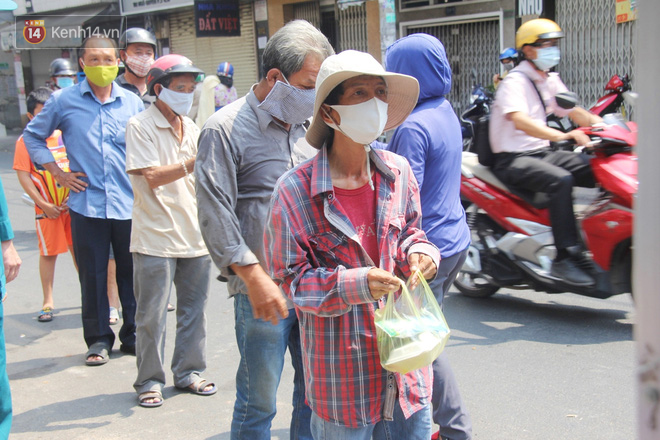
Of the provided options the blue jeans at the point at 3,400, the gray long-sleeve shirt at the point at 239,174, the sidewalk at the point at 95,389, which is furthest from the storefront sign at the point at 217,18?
the gray long-sleeve shirt at the point at 239,174

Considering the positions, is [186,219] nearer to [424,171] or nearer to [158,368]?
[158,368]

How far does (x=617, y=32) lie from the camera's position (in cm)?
1106

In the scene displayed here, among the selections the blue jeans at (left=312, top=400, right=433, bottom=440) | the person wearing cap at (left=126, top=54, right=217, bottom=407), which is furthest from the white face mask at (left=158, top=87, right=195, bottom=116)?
the blue jeans at (left=312, top=400, right=433, bottom=440)

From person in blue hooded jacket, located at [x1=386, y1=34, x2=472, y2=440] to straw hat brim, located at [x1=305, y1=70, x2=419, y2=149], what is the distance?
49 centimetres

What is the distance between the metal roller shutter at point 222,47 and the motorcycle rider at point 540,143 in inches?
506

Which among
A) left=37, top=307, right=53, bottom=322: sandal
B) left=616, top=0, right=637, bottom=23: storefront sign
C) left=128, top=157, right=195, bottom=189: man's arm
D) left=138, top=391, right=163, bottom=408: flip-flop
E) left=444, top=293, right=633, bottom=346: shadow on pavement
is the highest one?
left=616, top=0, right=637, bottom=23: storefront sign

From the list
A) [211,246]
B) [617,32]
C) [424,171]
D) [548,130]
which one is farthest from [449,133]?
[617,32]

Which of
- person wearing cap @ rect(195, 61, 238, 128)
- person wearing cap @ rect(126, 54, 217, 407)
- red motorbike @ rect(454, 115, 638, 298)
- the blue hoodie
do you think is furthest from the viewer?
person wearing cap @ rect(195, 61, 238, 128)

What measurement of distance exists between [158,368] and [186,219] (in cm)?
88

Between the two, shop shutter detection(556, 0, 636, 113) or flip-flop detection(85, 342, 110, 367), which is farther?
shop shutter detection(556, 0, 636, 113)

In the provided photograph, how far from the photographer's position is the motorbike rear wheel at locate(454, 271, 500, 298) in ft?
18.8

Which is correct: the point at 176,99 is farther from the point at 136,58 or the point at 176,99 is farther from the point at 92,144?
the point at 136,58

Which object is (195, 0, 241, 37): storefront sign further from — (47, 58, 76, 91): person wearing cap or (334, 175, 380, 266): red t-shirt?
(334, 175, 380, 266): red t-shirt

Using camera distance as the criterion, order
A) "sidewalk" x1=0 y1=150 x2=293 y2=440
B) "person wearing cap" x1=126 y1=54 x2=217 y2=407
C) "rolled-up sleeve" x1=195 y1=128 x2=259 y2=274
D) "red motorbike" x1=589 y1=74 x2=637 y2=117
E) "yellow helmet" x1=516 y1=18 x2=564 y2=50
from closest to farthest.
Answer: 1. "rolled-up sleeve" x1=195 y1=128 x2=259 y2=274
2. "sidewalk" x1=0 y1=150 x2=293 y2=440
3. "person wearing cap" x1=126 y1=54 x2=217 y2=407
4. "yellow helmet" x1=516 y1=18 x2=564 y2=50
5. "red motorbike" x1=589 y1=74 x2=637 y2=117
